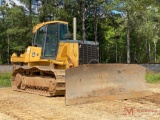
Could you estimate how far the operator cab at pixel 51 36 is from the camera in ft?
36.9

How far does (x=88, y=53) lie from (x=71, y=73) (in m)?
2.22

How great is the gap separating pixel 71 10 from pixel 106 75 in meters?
31.6

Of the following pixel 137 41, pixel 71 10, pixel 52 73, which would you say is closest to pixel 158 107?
pixel 52 73

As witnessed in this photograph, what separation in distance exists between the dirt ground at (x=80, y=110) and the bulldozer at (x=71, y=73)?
490 millimetres

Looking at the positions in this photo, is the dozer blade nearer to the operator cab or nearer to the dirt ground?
the dirt ground

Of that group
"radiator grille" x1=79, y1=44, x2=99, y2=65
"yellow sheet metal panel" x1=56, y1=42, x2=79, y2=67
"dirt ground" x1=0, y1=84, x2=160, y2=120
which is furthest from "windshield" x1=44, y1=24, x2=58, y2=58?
"dirt ground" x1=0, y1=84, x2=160, y2=120

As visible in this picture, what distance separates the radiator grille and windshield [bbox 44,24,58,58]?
3.50ft

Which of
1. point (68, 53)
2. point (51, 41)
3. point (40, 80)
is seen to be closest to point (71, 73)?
point (68, 53)

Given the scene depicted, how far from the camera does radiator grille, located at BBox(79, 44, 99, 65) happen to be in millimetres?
10695

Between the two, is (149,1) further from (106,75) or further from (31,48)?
(106,75)

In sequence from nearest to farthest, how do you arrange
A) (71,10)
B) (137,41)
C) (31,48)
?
(31,48) < (71,10) < (137,41)

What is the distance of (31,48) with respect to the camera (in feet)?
39.1

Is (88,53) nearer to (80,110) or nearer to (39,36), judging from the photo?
(39,36)

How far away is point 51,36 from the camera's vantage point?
1146cm
